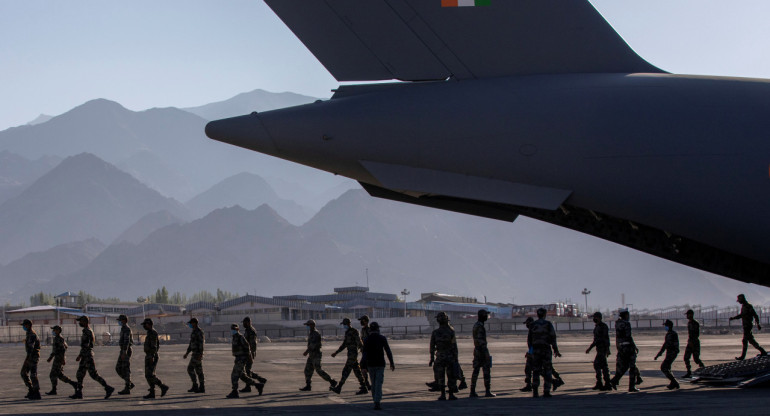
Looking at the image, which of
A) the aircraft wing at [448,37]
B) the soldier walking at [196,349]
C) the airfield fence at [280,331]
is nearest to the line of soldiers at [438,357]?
the soldier walking at [196,349]

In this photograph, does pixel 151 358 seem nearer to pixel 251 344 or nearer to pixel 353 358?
pixel 251 344

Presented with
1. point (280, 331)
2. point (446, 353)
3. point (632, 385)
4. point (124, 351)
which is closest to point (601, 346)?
point (632, 385)

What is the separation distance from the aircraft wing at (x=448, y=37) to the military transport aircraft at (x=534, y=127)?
0.02m

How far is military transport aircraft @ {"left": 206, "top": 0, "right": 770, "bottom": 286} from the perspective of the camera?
13531 millimetres

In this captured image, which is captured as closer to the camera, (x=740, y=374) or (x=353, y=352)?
(x=740, y=374)

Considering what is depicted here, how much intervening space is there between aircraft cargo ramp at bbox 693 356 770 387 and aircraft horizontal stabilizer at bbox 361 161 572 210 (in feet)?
17.2

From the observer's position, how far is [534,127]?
1386 cm

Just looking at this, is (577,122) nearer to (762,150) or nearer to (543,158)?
(543,158)

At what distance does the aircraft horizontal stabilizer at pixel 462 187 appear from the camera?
45.2 ft

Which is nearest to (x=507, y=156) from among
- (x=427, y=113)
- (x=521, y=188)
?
(x=521, y=188)

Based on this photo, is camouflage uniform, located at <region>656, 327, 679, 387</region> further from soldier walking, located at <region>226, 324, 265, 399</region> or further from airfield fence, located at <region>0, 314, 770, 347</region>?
airfield fence, located at <region>0, 314, 770, 347</region>

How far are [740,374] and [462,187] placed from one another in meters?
6.73

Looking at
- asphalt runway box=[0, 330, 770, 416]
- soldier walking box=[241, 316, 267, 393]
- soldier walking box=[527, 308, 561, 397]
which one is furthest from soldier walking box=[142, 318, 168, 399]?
soldier walking box=[527, 308, 561, 397]

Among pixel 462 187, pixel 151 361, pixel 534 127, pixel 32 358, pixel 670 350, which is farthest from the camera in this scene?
pixel 670 350
